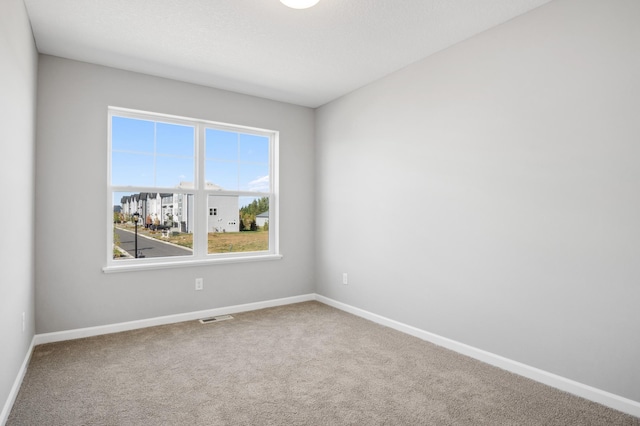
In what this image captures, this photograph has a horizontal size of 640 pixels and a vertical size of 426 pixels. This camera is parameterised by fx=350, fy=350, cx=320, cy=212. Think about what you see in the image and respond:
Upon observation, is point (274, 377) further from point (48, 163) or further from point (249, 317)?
point (48, 163)

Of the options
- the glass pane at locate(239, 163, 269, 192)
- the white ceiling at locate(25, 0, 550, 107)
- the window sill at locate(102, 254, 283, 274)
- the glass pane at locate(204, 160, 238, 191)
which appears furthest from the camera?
the glass pane at locate(239, 163, 269, 192)

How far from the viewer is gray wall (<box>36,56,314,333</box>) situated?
3.12 meters

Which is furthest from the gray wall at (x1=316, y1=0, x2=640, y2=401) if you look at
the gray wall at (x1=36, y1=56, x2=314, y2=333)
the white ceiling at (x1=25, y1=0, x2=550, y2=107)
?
the gray wall at (x1=36, y1=56, x2=314, y2=333)

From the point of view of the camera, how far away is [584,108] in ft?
7.26

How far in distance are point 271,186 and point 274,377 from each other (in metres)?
2.58

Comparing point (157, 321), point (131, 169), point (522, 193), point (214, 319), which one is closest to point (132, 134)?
point (131, 169)

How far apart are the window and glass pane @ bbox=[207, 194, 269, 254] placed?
0.5 inches

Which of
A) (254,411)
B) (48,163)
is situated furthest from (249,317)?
(48,163)

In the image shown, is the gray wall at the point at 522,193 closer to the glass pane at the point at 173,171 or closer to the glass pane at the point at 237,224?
the glass pane at the point at 237,224

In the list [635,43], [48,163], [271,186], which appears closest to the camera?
[635,43]

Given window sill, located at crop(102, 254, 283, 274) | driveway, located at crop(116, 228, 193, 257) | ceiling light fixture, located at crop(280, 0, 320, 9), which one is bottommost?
window sill, located at crop(102, 254, 283, 274)

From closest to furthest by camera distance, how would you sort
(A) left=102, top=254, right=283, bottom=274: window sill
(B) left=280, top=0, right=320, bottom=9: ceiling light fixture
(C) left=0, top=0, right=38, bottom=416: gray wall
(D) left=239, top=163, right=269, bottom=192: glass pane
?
1. (C) left=0, top=0, right=38, bottom=416: gray wall
2. (B) left=280, top=0, right=320, bottom=9: ceiling light fixture
3. (A) left=102, top=254, right=283, bottom=274: window sill
4. (D) left=239, top=163, right=269, bottom=192: glass pane

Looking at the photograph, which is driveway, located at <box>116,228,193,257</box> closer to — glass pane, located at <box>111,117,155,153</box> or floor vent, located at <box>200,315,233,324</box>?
floor vent, located at <box>200,315,233,324</box>

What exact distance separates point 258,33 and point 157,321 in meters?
2.92
